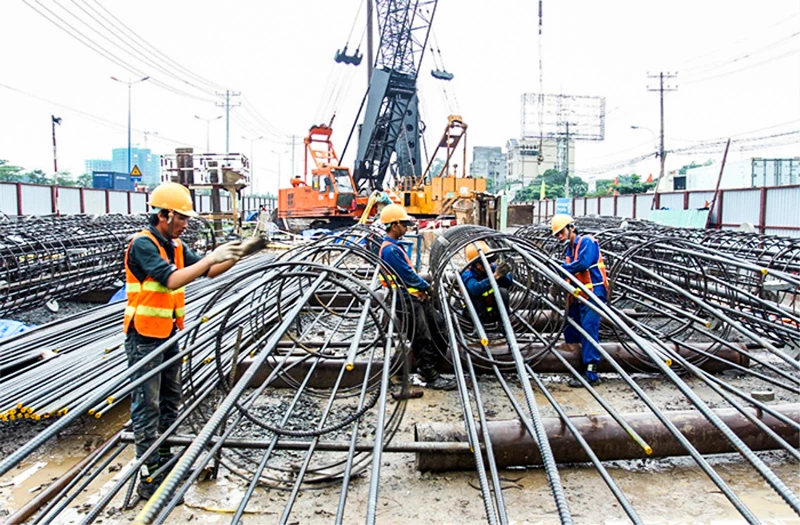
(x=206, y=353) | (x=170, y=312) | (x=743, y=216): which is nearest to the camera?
(x=170, y=312)

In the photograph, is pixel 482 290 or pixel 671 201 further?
pixel 671 201

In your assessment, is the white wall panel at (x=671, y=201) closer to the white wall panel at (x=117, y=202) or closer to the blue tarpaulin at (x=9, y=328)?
the blue tarpaulin at (x=9, y=328)

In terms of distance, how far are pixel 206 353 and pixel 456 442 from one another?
8.19ft

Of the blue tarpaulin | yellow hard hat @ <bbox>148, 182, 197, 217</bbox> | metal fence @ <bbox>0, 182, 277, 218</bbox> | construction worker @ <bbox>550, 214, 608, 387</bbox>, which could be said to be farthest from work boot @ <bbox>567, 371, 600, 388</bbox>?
metal fence @ <bbox>0, 182, 277, 218</bbox>

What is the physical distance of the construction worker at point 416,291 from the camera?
15.0ft

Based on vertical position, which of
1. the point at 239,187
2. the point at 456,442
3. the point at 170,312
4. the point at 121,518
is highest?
the point at 239,187

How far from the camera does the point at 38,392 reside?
3.60 meters

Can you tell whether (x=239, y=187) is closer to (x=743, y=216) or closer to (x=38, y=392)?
(x=38, y=392)

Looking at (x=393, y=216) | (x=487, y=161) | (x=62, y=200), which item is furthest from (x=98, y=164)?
(x=393, y=216)

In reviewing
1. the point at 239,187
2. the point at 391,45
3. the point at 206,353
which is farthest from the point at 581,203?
the point at 206,353

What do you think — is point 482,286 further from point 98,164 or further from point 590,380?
point 98,164

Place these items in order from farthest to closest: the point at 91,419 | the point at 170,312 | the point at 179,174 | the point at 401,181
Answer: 1. the point at 401,181
2. the point at 179,174
3. the point at 91,419
4. the point at 170,312

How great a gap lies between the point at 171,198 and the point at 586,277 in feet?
12.6

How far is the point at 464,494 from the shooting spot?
121 inches
